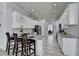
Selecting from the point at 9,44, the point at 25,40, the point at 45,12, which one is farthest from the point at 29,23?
the point at 9,44

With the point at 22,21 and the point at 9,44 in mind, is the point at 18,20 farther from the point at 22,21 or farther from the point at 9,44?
the point at 9,44

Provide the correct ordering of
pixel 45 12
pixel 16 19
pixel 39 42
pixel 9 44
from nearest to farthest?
pixel 9 44 < pixel 16 19 < pixel 39 42 < pixel 45 12

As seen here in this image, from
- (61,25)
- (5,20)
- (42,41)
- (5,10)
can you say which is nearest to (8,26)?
(5,20)

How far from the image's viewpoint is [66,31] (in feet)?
13.0

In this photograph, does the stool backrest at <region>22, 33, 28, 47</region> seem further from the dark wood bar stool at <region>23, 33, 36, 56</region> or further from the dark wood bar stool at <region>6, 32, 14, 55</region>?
the dark wood bar stool at <region>6, 32, 14, 55</region>

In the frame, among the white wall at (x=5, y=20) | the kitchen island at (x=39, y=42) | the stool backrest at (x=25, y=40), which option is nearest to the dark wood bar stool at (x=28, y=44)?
the stool backrest at (x=25, y=40)

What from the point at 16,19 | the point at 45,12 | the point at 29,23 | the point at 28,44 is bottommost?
the point at 28,44

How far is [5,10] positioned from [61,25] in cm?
180

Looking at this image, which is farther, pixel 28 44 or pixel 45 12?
pixel 45 12

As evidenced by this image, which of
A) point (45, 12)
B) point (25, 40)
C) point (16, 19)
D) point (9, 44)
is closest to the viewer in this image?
point (9, 44)

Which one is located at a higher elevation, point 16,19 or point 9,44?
point 16,19

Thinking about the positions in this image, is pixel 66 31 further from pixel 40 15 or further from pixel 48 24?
pixel 40 15

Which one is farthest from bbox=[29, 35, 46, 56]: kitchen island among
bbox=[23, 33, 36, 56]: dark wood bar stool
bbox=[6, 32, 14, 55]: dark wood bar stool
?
→ bbox=[6, 32, 14, 55]: dark wood bar stool

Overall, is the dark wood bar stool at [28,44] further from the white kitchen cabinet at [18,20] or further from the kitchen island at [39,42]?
the white kitchen cabinet at [18,20]
